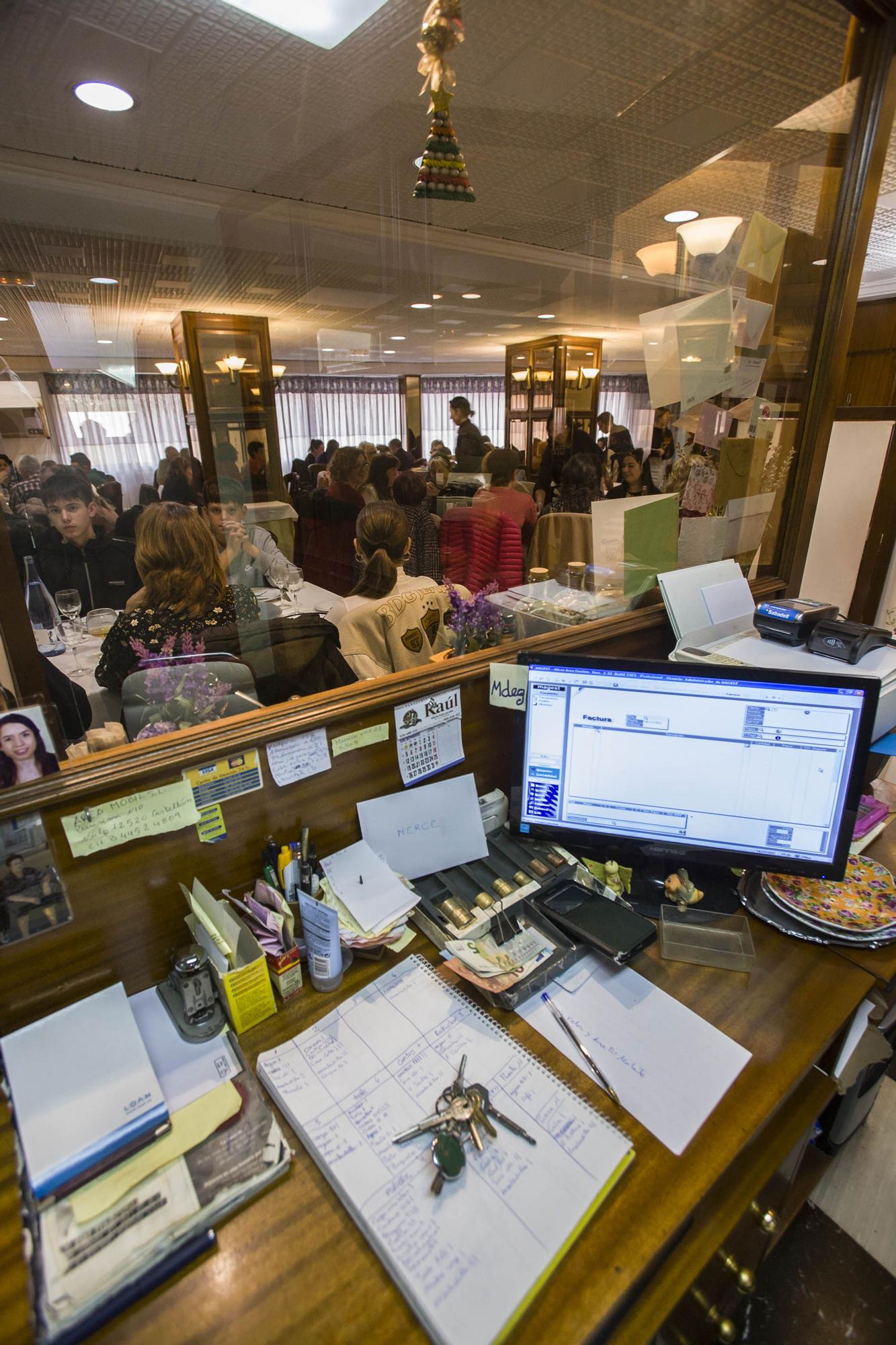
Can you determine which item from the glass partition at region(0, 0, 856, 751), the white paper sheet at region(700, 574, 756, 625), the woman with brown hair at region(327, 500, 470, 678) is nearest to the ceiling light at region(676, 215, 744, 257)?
the glass partition at region(0, 0, 856, 751)

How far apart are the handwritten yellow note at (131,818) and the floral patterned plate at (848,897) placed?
901mm

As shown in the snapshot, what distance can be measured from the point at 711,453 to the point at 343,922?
55.4 inches

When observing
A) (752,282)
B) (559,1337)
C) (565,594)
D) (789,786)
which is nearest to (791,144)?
(752,282)

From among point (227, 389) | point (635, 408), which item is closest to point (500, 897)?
point (635, 408)

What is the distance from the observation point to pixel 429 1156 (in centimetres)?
62

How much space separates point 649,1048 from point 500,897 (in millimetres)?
272

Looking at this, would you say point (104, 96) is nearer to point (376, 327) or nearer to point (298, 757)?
point (376, 327)

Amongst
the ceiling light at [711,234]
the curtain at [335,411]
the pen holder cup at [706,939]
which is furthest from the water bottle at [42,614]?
the curtain at [335,411]

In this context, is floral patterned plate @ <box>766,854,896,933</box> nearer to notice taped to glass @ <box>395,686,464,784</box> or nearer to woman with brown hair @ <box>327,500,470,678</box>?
notice taped to glass @ <box>395,686,464,784</box>

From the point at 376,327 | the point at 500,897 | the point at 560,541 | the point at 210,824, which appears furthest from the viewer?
the point at 376,327

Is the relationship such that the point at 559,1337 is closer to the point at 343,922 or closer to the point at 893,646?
the point at 343,922

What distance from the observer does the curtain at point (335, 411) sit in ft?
12.3

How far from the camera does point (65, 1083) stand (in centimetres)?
66

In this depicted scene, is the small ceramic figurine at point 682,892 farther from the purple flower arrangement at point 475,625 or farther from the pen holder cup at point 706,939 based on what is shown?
the purple flower arrangement at point 475,625
